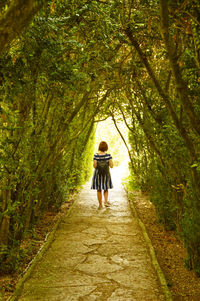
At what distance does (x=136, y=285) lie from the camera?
3805mm

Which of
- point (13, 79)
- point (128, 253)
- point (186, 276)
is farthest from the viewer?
point (128, 253)

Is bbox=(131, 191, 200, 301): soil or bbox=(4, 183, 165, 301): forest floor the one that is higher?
bbox=(4, 183, 165, 301): forest floor

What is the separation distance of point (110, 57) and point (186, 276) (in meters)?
4.46

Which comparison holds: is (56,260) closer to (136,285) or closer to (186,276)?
(136,285)

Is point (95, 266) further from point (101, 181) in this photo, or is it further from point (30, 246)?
point (101, 181)

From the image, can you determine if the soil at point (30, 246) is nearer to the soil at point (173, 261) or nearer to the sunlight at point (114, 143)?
the soil at point (173, 261)

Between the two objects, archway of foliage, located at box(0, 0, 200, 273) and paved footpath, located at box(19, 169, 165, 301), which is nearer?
archway of foliage, located at box(0, 0, 200, 273)

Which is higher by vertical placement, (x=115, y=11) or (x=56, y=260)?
(x=115, y=11)

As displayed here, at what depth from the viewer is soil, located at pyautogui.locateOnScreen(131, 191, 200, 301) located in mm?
3844

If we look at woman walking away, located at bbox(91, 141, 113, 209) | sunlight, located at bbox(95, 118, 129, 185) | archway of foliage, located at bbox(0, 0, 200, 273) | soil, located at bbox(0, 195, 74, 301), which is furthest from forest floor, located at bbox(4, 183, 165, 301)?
sunlight, located at bbox(95, 118, 129, 185)

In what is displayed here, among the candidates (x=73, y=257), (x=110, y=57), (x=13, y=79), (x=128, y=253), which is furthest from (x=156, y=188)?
(x=13, y=79)

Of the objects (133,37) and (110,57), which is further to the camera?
(110,57)

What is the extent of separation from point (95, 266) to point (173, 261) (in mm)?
1210

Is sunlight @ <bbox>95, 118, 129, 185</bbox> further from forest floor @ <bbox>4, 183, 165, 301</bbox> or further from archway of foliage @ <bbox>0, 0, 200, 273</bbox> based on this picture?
archway of foliage @ <bbox>0, 0, 200, 273</bbox>
